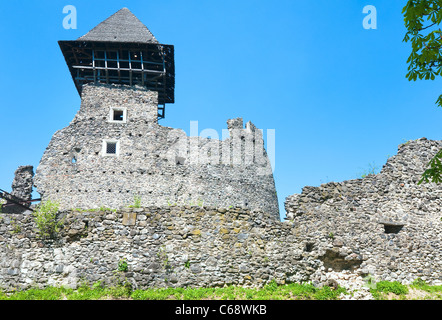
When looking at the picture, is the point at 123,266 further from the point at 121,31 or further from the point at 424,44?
the point at 121,31

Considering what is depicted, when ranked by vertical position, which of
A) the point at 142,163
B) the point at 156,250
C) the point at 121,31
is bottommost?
the point at 156,250

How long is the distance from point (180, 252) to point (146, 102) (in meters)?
16.9

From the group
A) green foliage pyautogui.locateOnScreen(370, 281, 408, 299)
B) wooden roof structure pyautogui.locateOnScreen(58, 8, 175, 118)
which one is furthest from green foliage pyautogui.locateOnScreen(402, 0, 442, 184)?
wooden roof structure pyautogui.locateOnScreen(58, 8, 175, 118)

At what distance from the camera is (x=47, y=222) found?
1400 cm

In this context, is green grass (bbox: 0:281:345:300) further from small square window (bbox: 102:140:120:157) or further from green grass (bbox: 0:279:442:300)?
small square window (bbox: 102:140:120:157)

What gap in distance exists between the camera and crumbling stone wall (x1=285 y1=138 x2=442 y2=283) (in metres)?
14.6

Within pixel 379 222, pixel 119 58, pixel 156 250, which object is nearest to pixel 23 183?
pixel 119 58

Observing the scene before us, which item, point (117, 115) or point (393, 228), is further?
point (117, 115)

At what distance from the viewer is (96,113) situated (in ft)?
91.5

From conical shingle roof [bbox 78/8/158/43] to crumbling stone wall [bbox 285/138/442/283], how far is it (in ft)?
66.4

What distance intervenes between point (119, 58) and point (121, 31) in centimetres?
265

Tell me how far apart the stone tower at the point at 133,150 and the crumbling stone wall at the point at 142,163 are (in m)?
0.05

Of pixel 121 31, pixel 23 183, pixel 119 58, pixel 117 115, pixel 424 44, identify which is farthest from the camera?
pixel 121 31
